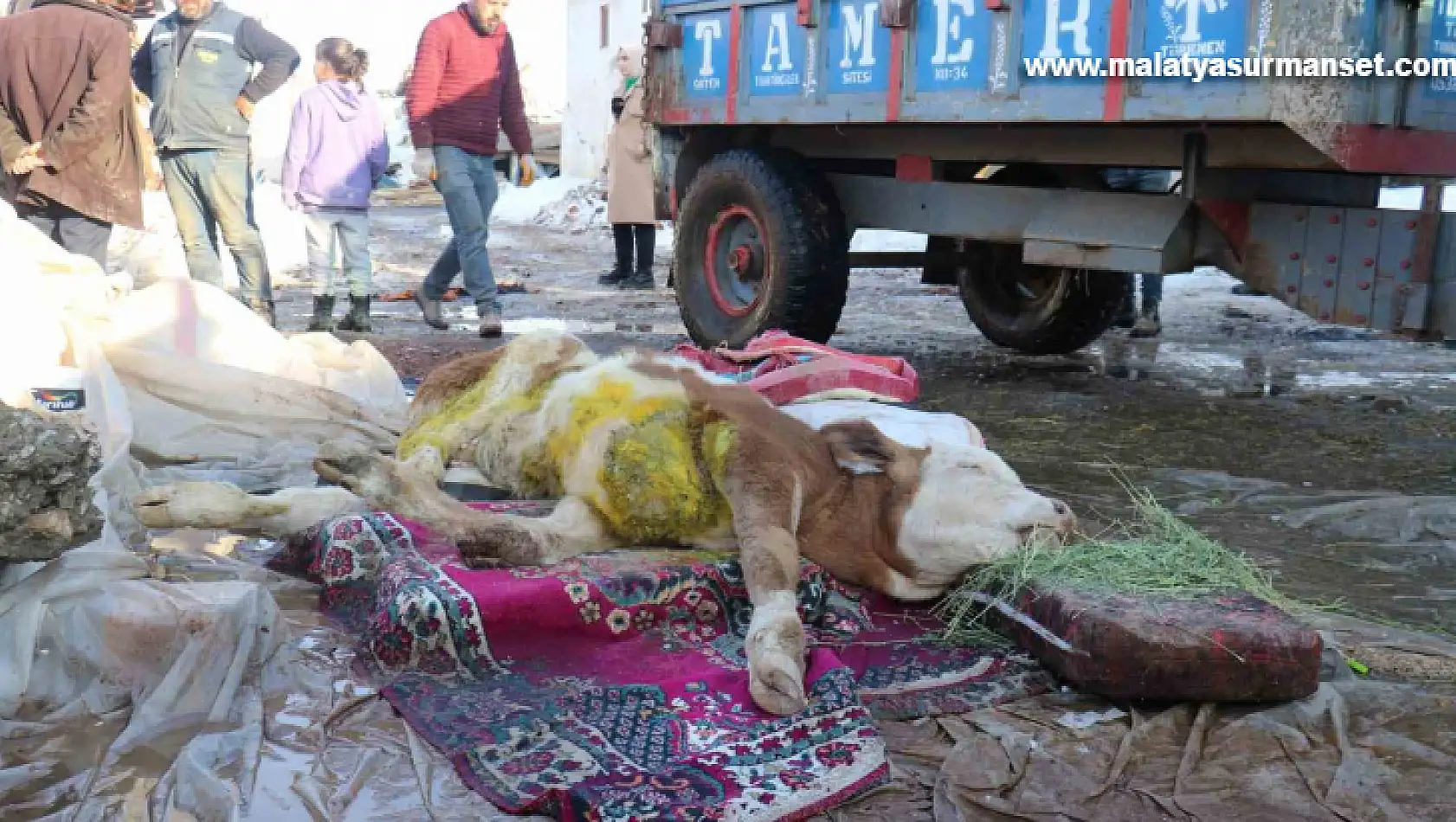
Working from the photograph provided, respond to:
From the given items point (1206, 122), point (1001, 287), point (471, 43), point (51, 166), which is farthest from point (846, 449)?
point (471, 43)

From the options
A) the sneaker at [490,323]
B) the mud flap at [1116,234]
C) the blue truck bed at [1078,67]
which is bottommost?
the sneaker at [490,323]

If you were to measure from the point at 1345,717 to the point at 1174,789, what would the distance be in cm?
56

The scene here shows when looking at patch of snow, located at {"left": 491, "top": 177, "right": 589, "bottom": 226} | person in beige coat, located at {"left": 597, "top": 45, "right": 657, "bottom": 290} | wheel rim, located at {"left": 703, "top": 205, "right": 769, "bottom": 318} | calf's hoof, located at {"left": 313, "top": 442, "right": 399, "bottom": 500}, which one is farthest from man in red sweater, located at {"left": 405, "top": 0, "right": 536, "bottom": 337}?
patch of snow, located at {"left": 491, "top": 177, "right": 589, "bottom": 226}

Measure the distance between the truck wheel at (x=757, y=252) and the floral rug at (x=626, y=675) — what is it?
12.9ft

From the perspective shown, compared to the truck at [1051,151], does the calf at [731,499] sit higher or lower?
lower

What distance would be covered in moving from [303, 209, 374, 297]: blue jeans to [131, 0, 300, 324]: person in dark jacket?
0.91 m

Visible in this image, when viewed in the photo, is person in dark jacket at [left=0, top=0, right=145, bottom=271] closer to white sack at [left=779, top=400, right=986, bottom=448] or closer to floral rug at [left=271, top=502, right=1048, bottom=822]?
floral rug at [left=271, top=502, right=1048, bottom=822]

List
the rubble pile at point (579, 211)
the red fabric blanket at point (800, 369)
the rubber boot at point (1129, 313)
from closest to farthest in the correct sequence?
the red fabric blanket at point (800, 369) → the rubber boot at point (1129, 313) → the rubble pile at point (579, 211)

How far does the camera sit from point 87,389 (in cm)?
380

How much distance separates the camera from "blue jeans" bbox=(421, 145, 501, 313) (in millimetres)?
8633

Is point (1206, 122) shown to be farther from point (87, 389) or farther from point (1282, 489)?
point (87, 389)

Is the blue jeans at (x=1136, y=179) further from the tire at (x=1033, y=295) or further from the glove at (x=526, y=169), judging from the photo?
the glove at (x=526, y=169)

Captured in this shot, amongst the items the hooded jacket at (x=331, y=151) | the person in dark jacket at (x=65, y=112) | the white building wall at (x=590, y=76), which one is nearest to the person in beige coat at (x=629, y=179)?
the hooded jacket at (x=331, y=151)

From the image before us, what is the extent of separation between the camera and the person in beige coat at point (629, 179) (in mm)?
11758
